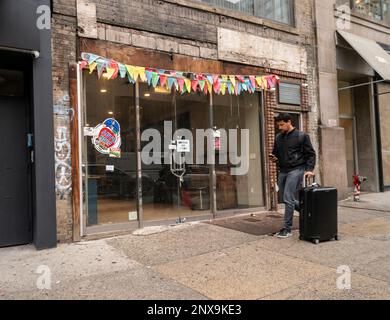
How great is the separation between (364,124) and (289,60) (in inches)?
176

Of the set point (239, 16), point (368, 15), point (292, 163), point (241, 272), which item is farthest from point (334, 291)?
point (368, 15)

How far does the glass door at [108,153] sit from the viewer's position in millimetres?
6301

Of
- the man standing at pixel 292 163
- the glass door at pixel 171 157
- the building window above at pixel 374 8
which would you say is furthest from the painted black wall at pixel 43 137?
the building window above at pixel 374 8

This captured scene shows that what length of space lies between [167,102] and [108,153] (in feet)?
5.59

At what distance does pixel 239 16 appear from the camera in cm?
821

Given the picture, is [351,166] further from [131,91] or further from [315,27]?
[131,91]

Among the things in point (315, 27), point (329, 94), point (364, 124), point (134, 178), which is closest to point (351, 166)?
point (364, 124)

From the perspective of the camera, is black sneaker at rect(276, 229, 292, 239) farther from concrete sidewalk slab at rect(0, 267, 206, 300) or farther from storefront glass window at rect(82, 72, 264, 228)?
concrete sidewalk slab at rect(0, 267, 206, 300)

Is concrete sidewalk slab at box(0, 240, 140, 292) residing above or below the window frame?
below

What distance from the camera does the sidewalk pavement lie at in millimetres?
3809

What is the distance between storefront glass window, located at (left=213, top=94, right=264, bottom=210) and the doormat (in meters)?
0.53

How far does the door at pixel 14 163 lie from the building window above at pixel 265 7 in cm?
444

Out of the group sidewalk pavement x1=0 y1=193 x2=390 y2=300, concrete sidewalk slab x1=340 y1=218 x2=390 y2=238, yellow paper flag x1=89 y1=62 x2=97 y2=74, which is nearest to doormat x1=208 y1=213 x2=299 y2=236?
sidewalk pavement x1=0 y1=193 x2=390 y2=300
